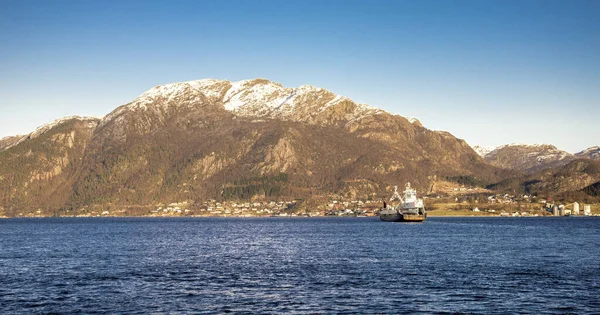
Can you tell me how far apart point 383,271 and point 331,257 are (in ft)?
80.0

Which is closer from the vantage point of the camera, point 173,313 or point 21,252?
point 173,313

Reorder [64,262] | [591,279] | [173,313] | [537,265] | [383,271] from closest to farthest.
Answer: [173,313]
[591,279]
[383,271]
[537,265]
[64,262]

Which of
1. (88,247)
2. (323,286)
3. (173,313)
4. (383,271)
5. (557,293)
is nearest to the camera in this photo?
(173,313)

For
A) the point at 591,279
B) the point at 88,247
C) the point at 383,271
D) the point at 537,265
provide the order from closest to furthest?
the point at 591,279 → the point at 383,271 → the point at 537,265 → the point at 88,247

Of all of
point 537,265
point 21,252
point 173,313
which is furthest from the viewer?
point 21,252

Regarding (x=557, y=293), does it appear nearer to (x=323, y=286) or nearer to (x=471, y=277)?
(x=471, y=277)

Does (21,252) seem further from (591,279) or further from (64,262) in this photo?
(591,279)

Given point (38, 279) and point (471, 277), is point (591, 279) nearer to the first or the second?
point (471, 277)

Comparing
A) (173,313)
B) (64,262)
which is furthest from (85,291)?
(64,262)

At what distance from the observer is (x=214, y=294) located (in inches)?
2963

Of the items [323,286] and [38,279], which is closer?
[323,286]

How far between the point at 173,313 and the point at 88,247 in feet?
311

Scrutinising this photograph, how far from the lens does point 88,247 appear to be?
495 feet

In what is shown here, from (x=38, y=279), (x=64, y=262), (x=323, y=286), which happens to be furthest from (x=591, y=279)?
(x=64, y=262)
